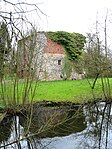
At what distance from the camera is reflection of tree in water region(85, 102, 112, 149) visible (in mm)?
8913

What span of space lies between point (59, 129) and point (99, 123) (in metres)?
2.00

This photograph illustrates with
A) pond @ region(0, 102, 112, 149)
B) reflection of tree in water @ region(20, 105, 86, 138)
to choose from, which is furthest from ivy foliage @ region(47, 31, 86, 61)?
reflection of tree in water @ region(20, 105, 86, 138)

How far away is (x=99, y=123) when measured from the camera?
1156 cm

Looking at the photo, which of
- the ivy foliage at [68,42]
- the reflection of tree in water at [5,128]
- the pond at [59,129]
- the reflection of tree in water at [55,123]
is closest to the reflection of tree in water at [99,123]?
the pond at [59,129]

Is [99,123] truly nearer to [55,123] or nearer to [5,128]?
[55,123]

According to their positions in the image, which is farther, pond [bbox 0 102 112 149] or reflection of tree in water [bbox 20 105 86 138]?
reflection of tree in water [bbox 20 105 86 138]

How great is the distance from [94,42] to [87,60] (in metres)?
1.62

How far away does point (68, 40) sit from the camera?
33.2 meters

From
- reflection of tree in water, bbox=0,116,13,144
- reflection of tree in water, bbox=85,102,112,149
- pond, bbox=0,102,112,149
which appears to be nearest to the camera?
pond, bbox=0,102,112,149

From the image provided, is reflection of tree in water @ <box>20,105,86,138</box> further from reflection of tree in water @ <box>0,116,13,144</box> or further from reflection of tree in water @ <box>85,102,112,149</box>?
reflection of tree in water @ <box>0,116,13,144</box>

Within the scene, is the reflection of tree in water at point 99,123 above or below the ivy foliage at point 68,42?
below

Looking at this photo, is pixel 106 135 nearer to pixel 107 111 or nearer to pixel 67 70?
pixel 107 111

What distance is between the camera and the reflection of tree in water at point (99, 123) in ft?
29.2

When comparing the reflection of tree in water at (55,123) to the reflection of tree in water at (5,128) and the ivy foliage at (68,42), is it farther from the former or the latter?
the ivy foliage at (68,42)
